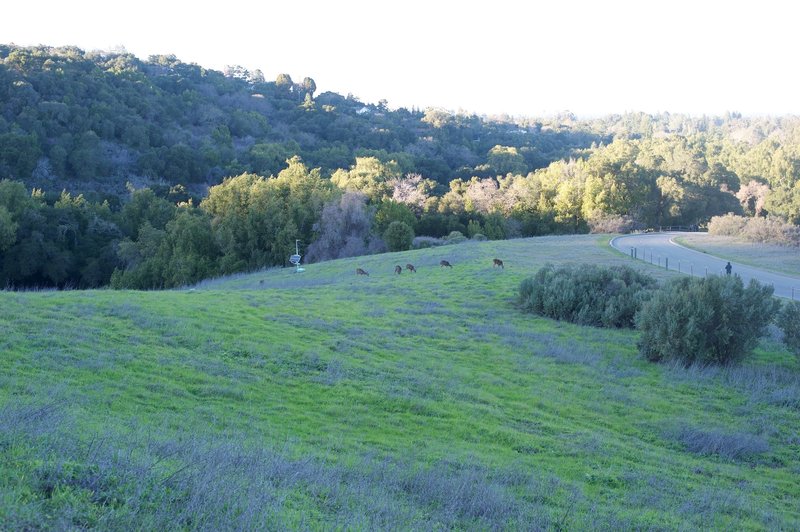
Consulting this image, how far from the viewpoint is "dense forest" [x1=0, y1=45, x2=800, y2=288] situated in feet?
163

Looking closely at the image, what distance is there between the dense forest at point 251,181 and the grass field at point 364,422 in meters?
29.9

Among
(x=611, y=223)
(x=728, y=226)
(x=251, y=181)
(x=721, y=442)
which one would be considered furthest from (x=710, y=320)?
(x=611, y=223)

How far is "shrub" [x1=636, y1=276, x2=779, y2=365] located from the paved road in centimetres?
593

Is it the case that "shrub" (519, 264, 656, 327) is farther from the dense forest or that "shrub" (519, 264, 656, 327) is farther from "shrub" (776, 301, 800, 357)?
the dense forest

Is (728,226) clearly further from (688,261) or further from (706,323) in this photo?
(706,323)

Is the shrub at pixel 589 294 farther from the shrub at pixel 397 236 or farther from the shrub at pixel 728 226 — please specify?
the shrub at pixel 728 226

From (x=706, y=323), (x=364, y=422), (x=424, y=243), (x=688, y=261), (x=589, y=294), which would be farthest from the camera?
(x=424, y=243)

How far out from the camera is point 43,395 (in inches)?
375

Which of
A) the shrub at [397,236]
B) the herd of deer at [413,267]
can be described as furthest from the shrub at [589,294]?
the shrub at [397,236]

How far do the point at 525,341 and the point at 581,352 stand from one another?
150cm

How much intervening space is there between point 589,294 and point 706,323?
500 centimetres

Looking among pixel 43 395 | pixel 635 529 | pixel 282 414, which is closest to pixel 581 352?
pixel 282 414

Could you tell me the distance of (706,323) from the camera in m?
17.2

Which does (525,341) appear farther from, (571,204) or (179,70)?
(179,70)
